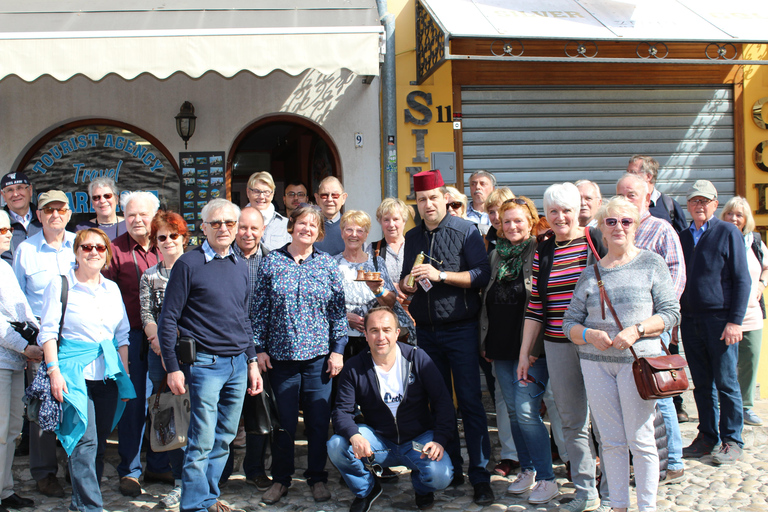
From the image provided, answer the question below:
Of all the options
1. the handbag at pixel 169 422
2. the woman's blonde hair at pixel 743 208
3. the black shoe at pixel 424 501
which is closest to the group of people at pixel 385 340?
the black shoe at pixel 424 501

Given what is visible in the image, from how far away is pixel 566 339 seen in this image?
12.2 feet

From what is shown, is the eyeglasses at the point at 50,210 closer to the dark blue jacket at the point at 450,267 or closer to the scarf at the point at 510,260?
the dark blue jacket at the point at 450,267

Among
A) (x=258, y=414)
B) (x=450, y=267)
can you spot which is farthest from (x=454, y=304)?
(x=258, y=414)

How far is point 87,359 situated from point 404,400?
6.25ft

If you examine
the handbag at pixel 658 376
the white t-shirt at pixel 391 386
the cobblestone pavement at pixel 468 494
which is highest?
the handbag at pixel 658 376

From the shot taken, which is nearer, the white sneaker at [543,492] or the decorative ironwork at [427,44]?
the white sneaker at [543,492]

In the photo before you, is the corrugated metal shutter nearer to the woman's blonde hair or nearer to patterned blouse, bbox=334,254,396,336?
the woman's blonde hair

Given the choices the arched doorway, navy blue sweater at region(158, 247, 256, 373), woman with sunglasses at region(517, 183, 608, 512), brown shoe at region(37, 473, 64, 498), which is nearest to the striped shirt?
woman with sunglasses at region(517, 183, 608, 512)

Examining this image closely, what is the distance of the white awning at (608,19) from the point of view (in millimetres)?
6348

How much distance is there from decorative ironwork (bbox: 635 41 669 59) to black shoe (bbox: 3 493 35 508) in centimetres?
676

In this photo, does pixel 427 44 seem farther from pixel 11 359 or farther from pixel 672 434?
pixel 11 359

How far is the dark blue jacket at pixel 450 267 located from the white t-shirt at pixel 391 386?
42 cm

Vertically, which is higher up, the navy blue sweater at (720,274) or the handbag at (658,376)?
the navy blue sweater at (720,274)

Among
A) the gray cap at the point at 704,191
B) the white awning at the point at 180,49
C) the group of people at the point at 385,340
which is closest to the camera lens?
the group of people at the point at 385,340
